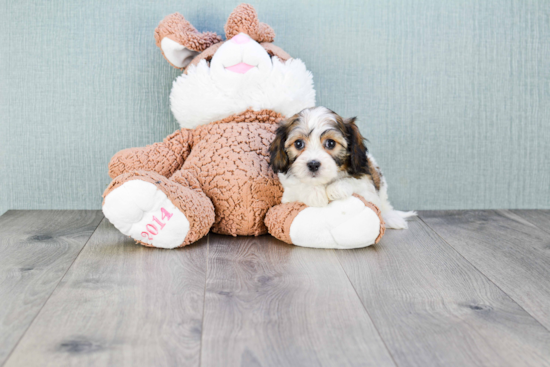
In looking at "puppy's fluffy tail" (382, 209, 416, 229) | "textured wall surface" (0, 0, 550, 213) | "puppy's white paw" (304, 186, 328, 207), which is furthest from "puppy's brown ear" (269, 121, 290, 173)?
"textured wall surface" (0, 0, 550, 213)

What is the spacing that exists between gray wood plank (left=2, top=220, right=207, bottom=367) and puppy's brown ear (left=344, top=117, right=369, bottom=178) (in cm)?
59

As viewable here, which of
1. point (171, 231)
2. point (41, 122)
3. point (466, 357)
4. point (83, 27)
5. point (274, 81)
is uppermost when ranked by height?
point (83, 27)

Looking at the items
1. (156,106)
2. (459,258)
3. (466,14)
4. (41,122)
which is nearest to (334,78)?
(466,14)

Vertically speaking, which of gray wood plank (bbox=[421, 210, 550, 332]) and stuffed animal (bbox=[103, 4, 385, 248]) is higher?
stuffed animal (bbox=[103, 4, 385, 248])

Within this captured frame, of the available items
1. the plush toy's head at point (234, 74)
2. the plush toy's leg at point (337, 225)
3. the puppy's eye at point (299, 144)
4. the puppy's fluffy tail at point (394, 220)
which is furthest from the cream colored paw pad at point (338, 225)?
the plush toy's head at point (234, 74)

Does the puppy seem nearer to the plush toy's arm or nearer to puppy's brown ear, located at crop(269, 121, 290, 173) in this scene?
puppy's brown ear, located at crop(269, 121, 290, 173)

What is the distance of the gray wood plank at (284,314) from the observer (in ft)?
3.42

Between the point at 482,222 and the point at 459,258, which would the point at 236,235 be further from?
the point at 482,222

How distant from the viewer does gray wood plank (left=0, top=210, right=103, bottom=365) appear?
121 cm

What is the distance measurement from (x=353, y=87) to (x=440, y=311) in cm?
136

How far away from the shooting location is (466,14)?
2371 mm

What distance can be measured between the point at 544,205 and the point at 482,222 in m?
0.49

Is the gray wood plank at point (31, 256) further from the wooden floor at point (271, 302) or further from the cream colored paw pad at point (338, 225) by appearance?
the cream colored paw pad at point (338, 225)

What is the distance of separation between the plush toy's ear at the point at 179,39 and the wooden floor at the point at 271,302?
2.54ft
